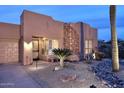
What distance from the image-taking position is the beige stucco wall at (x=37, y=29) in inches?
241

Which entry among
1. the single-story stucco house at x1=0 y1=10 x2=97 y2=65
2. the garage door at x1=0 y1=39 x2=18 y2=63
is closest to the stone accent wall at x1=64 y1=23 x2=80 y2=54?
the single-story stucco house at x1=0 y1=10 x2=97 y2=65

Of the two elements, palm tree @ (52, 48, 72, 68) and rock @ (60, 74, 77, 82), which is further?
palm tree @ (52, 48, 72, 68)

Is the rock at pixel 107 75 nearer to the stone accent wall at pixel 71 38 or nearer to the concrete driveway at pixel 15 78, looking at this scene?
the stone accent wall at pixel 71 38

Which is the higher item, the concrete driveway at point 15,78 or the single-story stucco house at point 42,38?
the single-story stucco house at point 42,38

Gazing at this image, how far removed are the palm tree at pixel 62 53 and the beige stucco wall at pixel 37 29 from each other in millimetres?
129

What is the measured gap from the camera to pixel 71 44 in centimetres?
623

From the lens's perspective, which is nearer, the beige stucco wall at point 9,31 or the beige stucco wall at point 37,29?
the beige stucco wall at point 37,29

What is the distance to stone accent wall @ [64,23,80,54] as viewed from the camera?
6.19 metres

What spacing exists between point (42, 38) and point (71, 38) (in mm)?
709

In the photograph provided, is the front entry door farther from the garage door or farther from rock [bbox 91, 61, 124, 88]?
rock [bbox 91, 61, 124, 88]

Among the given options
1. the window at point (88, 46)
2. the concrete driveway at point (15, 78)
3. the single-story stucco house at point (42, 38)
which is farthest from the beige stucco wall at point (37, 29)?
the window at point (88, 46)
